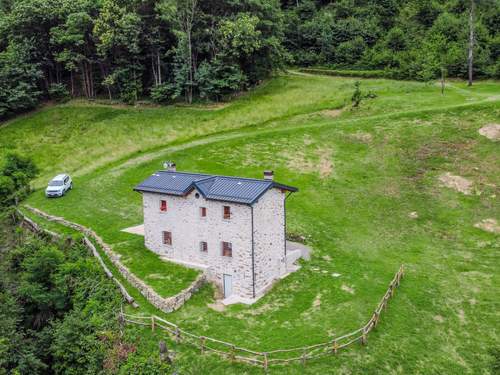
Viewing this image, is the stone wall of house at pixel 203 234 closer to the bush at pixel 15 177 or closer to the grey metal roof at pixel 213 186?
the grey metal roof at pixel 213 186

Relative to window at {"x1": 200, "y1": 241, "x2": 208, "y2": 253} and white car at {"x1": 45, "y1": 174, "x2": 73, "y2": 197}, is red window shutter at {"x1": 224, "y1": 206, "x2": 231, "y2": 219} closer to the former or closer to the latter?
window at {"x1": 200, "y1": 241, "x2": 208, "y2": 253}

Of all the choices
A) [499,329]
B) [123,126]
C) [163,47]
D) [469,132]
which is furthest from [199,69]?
[499,329]

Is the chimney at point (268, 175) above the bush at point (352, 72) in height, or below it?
below

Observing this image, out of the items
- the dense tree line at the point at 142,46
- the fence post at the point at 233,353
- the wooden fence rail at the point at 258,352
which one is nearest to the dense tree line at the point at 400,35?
the dense tree line at the point at 142,46

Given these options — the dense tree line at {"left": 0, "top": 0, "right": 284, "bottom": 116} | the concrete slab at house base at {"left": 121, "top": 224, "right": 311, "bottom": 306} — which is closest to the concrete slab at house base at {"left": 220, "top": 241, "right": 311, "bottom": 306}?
the concrete slab at house base at {"left": 121, "top": 224, "right": 311, "bottom": 306}

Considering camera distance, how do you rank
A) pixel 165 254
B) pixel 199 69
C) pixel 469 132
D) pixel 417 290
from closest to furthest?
1. pixel 417 290
2. pixel 165 254
3. pixel 469 132
4. pixel 199 69

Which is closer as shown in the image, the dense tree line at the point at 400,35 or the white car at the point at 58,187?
the white car at the point at 58,187


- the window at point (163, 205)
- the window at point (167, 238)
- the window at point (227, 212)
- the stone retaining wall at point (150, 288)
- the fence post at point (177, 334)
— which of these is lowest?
the fence post at point (177, 334)

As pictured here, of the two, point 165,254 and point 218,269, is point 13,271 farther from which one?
point 218,269
